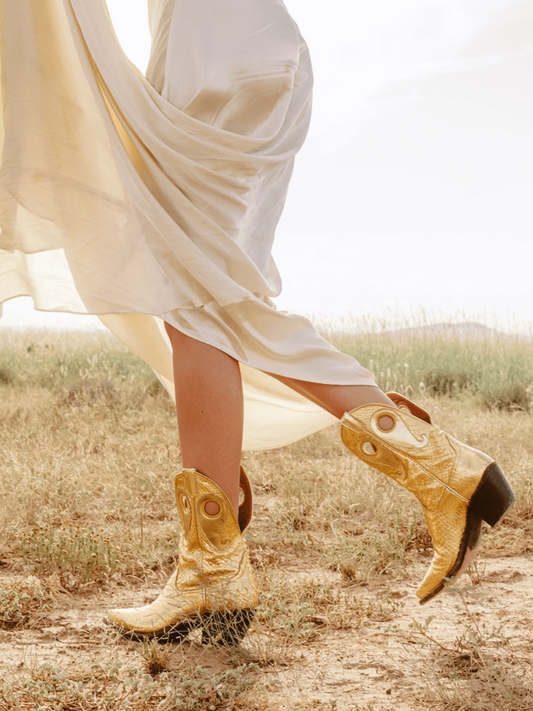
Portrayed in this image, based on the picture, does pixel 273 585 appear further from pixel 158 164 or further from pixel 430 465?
pixel 158 164

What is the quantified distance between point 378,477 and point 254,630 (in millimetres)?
1692

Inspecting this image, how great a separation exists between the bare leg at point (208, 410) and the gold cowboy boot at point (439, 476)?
30 cm

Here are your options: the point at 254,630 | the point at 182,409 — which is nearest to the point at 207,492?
the point at 182,409

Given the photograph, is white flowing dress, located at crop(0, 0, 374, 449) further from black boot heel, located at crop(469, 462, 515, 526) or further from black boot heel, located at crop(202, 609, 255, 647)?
black boot heel, located at crop(202, 609, 255, 647)

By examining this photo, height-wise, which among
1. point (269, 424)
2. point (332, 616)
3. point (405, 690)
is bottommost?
point (332, 616)

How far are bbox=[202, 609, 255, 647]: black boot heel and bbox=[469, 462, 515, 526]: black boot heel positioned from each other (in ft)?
2.10

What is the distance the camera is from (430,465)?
1.71 m

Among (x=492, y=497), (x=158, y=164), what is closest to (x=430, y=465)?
(x=492, y=497)

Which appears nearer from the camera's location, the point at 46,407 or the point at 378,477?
the point at 378,477

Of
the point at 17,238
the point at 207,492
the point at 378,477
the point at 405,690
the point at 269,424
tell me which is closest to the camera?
the point at 405,690

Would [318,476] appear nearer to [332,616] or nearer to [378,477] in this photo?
[378,477]

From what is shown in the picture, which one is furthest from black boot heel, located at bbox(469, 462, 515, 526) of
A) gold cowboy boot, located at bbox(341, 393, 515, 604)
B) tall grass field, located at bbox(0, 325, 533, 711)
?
tall grass field, located at bbox(0, 325, 533, 711)

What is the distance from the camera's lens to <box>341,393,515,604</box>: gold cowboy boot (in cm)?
169

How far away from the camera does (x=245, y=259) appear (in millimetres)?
1767
